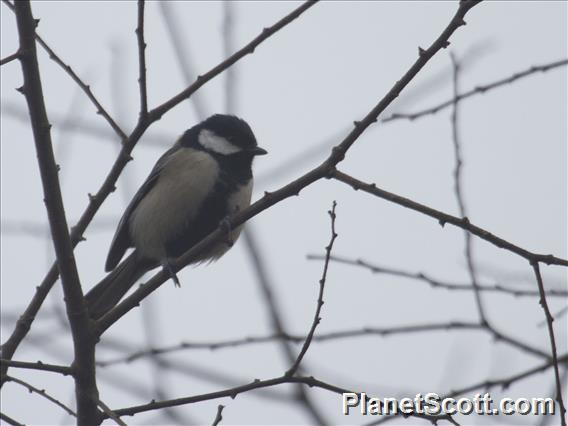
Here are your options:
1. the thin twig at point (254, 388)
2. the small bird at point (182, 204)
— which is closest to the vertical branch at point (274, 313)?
the thin twig at point (254, 388)

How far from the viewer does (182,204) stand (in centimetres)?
497

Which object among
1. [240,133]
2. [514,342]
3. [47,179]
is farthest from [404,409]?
[240,133]

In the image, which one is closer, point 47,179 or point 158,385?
point 47,179

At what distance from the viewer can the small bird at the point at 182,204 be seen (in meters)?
4.93

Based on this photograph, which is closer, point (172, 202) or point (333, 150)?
point (333, 150)

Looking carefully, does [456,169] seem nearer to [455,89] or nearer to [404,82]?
[455,89]

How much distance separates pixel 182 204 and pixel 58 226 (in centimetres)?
210

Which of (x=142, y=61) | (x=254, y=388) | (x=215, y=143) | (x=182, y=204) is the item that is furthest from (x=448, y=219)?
(x=215, y=143)

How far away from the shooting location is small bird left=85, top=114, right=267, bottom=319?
16.2 feet

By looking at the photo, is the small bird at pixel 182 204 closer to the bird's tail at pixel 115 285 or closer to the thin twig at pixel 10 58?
the bird's tail at pixel 115 285

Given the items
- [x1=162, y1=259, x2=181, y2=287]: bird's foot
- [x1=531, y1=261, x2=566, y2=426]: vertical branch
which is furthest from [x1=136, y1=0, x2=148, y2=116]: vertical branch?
[x1=531, y1=261, x2=566, y2=426]: vertical branch

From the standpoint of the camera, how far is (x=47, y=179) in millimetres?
2832

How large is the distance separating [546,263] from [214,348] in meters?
1.53

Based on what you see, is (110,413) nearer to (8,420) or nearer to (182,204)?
(8,420)
